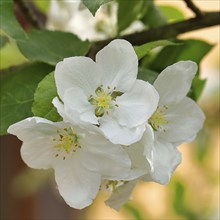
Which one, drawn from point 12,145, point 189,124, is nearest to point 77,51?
point 189,124

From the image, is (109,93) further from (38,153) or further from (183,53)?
(183,53)

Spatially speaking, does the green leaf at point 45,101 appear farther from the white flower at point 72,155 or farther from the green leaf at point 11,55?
the green leaf at point 11,55

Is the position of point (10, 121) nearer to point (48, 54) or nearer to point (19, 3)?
point (48, 54)

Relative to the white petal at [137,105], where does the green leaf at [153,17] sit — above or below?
below

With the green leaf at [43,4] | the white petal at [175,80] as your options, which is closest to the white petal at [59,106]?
the white petal at [175,80]

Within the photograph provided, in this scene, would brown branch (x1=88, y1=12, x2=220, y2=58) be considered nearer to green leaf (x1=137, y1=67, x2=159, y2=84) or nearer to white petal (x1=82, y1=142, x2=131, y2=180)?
green leaf (x1=137, y1=67, x2=159, y2=84)

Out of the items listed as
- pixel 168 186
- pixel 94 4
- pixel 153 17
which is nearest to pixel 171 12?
pixel 153 17
